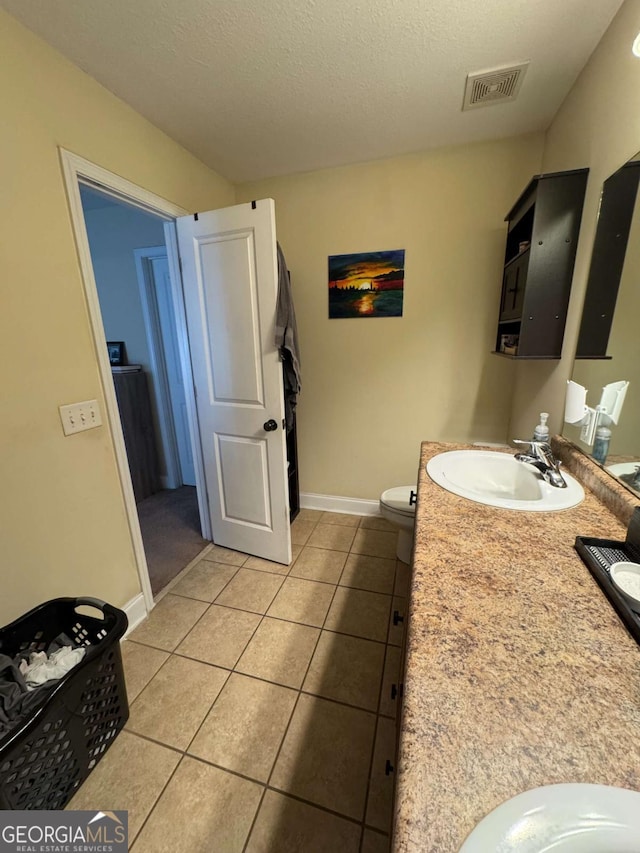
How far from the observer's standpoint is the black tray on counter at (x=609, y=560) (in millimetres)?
636

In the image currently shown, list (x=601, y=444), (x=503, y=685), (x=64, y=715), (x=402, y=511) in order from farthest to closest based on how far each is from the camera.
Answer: (x=402, y=511) < (x=601, y=444) < (x=64, y=715) < (x=503, y=685)

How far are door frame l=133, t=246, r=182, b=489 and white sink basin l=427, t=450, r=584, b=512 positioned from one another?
2468mm

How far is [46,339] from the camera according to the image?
123cm

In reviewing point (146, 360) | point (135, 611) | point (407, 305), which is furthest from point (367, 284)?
point (135, 611)

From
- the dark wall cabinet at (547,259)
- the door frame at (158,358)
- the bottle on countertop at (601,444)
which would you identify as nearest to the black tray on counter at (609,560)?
the bottle on countertop at (601,444)

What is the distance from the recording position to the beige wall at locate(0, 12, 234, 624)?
44.0 inches

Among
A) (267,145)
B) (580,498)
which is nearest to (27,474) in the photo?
(580,498)

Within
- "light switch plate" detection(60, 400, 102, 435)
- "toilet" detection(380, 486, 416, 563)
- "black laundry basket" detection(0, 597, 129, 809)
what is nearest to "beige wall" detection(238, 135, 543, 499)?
"toilet" detection(380, 486, 416, 563)

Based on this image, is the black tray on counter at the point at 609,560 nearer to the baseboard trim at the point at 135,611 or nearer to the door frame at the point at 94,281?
the door frame at the point at 94,281

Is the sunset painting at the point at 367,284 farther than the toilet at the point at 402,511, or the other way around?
the sunset painting at the point at 367,284

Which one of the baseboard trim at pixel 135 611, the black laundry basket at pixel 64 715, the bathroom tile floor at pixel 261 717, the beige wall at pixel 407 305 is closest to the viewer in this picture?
the black laundry basket at pixel 64 715

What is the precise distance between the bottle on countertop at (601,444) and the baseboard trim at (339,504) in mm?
1568

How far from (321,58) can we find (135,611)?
2.51 metres

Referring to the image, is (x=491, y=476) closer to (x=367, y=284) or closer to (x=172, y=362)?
(x=367, y=284)
